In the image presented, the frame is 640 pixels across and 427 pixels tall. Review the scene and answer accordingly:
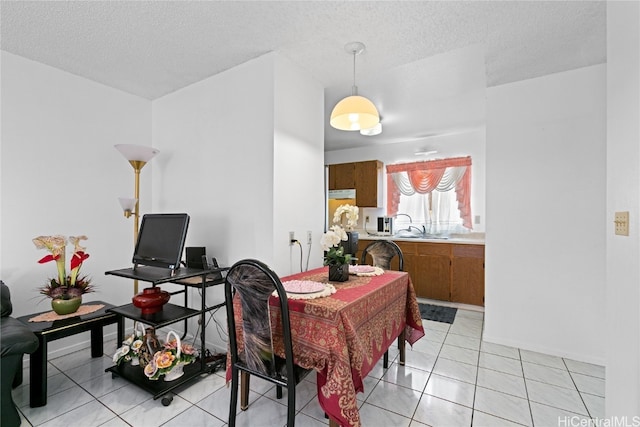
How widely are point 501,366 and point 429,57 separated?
2.60 metres

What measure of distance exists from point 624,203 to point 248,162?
2330mm

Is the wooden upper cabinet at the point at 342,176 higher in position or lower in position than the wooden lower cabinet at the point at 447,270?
higher

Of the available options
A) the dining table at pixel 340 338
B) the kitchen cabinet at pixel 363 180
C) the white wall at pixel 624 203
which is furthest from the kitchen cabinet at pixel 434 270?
the white wall at pixel 624 203

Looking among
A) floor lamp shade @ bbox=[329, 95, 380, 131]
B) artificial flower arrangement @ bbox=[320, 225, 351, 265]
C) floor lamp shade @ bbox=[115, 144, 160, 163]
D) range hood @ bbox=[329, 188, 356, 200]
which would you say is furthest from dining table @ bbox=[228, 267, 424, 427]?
range hood @ bbox=[329, 188, 356, 200]

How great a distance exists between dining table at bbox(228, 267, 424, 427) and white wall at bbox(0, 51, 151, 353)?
2292mm

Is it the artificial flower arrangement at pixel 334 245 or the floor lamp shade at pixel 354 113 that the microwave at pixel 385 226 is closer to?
the floor lamp shade at pixel 354 113

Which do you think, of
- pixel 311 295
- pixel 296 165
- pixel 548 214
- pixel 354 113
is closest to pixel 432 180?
pixel 548 214

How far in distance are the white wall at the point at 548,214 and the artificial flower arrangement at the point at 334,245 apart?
5.79 feet

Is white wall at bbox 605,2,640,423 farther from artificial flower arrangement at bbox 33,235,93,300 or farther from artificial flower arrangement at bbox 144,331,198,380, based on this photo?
artificial flower arrangement at bbox 33,235,93,300

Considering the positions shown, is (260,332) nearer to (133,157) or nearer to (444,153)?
(133,157)

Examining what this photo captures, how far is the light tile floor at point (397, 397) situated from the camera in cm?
172

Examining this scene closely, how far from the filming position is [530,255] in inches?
107

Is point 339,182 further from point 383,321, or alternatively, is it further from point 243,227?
point 383,321

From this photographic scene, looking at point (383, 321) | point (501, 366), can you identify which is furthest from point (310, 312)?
point (501, 366)
